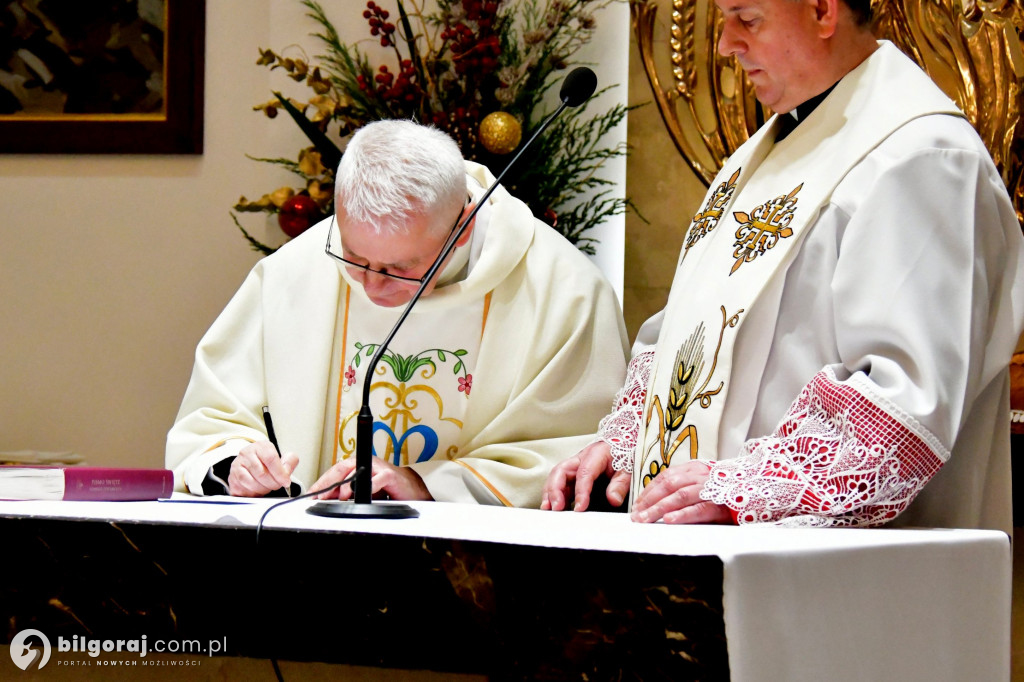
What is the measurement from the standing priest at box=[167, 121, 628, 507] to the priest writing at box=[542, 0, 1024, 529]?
37 centimetres

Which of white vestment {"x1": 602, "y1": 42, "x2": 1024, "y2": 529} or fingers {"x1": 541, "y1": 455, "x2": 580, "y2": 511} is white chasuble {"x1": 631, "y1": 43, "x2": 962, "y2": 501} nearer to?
white vestment {"x1": 602, "y1": 42, "x2": 1024, "y2": 529}

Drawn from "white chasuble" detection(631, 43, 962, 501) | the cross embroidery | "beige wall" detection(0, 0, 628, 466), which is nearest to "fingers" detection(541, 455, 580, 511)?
"white chasuble" detection(631, 43, 962, 501)

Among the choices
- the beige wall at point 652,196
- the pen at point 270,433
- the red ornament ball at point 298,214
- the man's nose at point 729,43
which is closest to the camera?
the man's nose at point 729,43

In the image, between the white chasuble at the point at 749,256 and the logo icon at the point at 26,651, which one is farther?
the white chasuble at the point at 749,256

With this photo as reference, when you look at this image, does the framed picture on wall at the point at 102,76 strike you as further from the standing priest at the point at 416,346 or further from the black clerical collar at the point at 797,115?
the black clerical collar at the point at 797,115

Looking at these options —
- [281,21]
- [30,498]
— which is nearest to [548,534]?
[30,498]

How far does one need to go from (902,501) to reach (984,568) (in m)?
0.19

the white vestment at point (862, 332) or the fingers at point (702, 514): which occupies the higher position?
the white vestment at point (862, 332)

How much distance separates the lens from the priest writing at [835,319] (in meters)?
1.72

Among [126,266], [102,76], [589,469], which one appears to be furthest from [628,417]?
[102,76]

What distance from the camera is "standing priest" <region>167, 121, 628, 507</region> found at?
2592 millimetres

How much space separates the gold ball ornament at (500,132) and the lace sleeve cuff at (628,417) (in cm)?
117

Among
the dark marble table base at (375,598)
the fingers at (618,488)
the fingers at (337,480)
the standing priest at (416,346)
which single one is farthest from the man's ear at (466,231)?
the dark marble table base at (375,598)

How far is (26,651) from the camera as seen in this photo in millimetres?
1565
